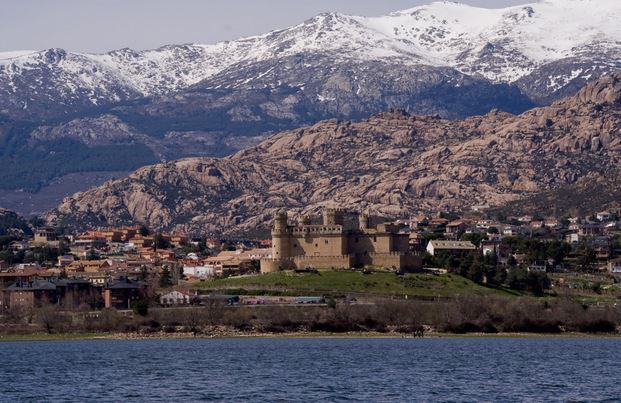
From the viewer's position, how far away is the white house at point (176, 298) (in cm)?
19175

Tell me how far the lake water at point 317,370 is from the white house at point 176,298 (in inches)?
1003

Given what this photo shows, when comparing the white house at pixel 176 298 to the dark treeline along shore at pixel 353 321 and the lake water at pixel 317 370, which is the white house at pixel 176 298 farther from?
the lake water at pixel 317 370

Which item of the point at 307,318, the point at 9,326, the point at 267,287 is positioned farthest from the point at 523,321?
the point at 9,326

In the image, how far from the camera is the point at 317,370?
405 feet

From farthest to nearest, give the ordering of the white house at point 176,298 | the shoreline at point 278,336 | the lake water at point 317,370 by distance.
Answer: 1. the white house at point 176,298
2. the shoreline at point 278,336
3. the lake water at point 317,370

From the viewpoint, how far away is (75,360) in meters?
139

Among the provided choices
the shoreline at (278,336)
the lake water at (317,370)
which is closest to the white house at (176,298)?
the shoreline at (278,336)

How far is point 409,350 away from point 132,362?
26223mm

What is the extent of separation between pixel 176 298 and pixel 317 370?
7205 centimetres

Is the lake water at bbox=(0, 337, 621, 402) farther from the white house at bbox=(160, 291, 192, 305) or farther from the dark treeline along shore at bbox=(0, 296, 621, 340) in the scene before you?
the white house at bbox=(160, 291, 192, 305)

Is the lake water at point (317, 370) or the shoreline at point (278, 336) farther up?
the shoreline at point (278, 336)

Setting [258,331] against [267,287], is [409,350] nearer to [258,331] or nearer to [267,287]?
[258,331]

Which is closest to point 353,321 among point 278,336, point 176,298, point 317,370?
point 278,336

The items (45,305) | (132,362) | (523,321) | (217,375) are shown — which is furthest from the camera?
(45,305)
